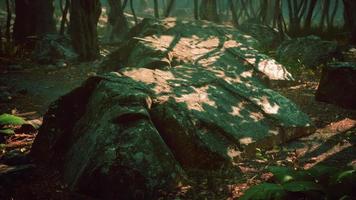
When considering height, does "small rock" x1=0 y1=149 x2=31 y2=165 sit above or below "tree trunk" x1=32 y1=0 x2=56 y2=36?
below

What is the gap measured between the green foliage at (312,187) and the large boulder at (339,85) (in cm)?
321

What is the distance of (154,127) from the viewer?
395 centimetres

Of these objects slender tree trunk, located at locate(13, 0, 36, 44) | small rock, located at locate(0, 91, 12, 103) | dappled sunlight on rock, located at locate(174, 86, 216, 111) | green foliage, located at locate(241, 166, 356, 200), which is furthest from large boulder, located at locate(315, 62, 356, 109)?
slender tree trunk, located at locate(13, 0, 36, 44)

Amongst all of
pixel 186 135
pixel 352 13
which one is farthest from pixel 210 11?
pixel 186 135

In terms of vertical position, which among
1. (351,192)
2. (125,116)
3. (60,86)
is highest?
(125,116)

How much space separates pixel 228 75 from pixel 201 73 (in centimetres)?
43

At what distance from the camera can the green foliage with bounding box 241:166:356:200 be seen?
2957 millimetres

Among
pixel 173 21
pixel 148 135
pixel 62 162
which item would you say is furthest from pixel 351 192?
pixel 173 21

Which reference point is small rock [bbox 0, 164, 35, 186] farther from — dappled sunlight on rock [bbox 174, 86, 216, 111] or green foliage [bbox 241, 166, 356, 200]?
green foliage [bbox 241, 166, 356, 200]

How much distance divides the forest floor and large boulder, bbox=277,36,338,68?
1.44m

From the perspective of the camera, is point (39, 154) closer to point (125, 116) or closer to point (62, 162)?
point (62, 162)

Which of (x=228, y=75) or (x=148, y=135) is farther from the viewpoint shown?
(x=228, y=75)

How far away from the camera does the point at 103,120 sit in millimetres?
4027

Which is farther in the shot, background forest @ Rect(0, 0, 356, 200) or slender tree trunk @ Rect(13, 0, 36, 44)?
slender tree trunk @ Rect(13, 0, 36, 44)
